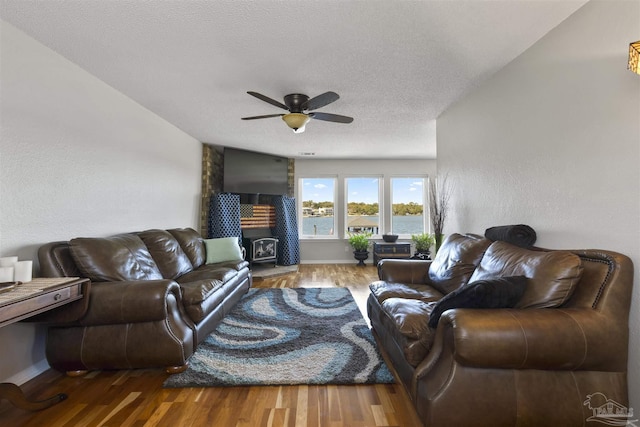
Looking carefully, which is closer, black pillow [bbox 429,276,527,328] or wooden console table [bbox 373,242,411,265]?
black pillow [bbox 429,276,527,328]

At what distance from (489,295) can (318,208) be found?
5.47 meters

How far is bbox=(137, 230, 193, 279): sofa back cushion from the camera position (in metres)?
3.02

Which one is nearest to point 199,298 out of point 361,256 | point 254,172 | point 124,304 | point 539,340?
point 124,304

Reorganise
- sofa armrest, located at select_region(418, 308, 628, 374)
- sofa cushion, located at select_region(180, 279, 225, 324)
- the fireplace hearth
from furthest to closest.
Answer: the fireplace hearth → sofa cushion, located at select_region(180, 279, 225, 324) → sofa armrest, located at select_region(418, 308, 628, 374)

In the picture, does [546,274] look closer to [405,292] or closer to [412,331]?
[412,331]

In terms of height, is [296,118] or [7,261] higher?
[296,118]

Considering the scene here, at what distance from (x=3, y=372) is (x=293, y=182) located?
17.2 ft

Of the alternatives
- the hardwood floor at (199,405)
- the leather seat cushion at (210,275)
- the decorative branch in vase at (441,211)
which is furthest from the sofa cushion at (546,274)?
the leather seat cushion at (210,275)

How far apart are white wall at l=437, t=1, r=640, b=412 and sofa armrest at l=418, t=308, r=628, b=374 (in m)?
0.27

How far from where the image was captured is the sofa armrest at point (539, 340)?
1332 millimetres

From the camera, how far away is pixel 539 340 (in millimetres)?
1331

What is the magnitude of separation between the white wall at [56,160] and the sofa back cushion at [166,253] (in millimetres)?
319

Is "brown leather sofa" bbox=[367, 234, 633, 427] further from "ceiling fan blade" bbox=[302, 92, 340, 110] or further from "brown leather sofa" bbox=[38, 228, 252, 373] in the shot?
"ceiling fan blade" bbox=[302, 92, 340, 110]

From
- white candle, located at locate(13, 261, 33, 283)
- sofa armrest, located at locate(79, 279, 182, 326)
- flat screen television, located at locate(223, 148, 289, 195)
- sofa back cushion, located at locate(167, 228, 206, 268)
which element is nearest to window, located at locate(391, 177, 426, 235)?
flat screen television, located at locate(223, 148, 289, 195)
